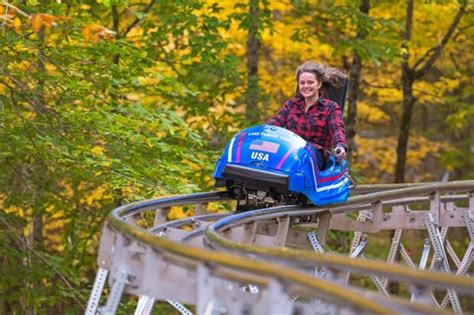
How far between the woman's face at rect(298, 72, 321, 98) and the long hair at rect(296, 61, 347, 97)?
4cm

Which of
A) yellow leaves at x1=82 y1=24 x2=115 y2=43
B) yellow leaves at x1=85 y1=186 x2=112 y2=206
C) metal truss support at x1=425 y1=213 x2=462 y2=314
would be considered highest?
yellow leaves at x1=82 y1=24 x2=115 y2=43

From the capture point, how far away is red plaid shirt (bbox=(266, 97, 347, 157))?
8.87 metres

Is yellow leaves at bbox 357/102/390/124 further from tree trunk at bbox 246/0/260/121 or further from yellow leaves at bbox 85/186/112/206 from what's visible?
yellow leaves at bbox 85/186/112/206

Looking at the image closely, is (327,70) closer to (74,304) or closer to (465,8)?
(74,304)

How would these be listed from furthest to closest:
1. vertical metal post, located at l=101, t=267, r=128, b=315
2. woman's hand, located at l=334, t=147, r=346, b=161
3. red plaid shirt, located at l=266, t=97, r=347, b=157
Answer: red plaid shirt, located at l=266, t=97, r=347, b=157 < woman's hand, located at l=334, t=147, r=346, b=161 < vertical metal post, located at l=101, t=267, r=128, b=315

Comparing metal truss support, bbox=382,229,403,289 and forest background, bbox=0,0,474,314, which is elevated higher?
forest background, bbox=0,0,474,314

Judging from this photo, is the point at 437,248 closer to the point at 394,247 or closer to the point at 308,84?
the point at 394,247

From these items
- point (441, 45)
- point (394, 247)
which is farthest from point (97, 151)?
point (441, 45)

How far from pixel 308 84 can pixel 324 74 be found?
24cm

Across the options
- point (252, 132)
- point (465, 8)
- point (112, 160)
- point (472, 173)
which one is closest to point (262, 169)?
point (252, 132)

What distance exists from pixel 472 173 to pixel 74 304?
33.6 feet

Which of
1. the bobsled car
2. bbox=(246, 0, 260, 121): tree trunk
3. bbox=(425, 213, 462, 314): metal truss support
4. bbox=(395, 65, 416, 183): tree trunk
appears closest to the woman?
the bobsled car

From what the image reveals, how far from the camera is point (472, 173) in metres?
20.2

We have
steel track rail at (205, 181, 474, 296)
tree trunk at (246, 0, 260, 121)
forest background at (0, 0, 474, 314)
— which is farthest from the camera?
tree trunk at (246, 0, 260, 121)
